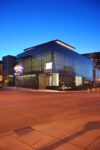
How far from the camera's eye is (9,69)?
64.2 meters

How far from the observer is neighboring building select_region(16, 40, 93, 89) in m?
45.2

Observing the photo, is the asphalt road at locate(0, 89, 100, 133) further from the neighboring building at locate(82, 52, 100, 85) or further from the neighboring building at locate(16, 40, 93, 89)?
the neighboring building at locate(82, 52, 100, 85)

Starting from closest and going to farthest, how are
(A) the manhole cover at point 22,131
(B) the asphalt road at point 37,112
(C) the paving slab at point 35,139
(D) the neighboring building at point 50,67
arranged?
(C) the paving slab at point 35,139 → (A) the manhole cover at point 22,131 → (B) the asphalt road at point 37,112 → (D) the neighboring building at point 50,67

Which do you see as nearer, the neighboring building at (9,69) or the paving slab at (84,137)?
the paving slab at (84,137)

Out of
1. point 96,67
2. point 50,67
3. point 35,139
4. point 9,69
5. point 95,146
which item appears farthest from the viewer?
point 96,67

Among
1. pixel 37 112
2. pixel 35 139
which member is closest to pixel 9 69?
pixel 37 112

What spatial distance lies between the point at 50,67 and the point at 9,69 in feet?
83.1

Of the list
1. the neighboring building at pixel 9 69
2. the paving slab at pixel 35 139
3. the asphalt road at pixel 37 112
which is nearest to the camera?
the paving slab at pixel 35 139

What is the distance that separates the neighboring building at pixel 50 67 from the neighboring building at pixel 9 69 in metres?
6.38

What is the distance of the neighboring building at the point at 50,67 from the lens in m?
45.2

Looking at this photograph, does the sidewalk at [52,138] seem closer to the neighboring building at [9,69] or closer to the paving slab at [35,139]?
the paving slab at [35,139]

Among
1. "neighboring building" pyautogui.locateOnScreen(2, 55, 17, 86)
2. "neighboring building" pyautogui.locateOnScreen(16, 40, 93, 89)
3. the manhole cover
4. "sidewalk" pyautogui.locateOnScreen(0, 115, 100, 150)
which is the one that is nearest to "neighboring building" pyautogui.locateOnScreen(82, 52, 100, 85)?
"neighboring building" pyautogui.locateOnScreen(16, 40, 93, 89)

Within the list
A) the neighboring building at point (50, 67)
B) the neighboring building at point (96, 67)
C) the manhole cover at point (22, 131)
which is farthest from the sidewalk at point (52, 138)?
the neighboring building at point (96, 67)

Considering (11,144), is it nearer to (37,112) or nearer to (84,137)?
(84,137)
